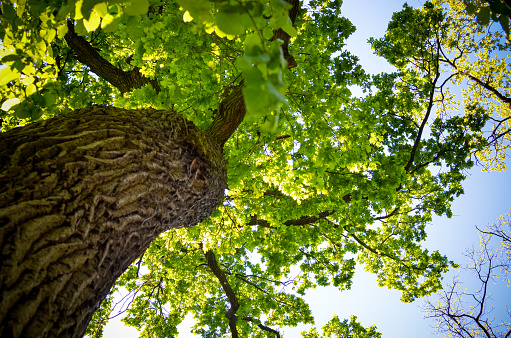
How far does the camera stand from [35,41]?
1.92 m

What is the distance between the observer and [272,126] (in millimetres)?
810

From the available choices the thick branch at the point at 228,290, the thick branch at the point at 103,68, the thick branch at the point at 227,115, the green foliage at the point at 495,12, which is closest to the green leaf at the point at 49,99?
the thick branch at the point at 227,115

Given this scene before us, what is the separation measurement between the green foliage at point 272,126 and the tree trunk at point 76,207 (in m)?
0.64

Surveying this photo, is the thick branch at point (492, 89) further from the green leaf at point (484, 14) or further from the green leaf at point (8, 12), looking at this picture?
the green leaf at point (8, 12)

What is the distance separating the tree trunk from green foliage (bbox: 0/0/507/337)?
2.11 feet

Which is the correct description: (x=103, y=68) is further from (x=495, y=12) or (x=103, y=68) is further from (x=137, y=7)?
(x=495, y=12)

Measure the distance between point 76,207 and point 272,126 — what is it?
1.34 m

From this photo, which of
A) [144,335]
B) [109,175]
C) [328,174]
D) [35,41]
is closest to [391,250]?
[328,174]

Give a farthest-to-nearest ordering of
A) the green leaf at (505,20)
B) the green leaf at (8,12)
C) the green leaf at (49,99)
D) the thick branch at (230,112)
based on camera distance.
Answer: the thick branch at (230,112)
the green leaf at (49,99)
the green leaf at (8,12)
the green leaf at (505,20)

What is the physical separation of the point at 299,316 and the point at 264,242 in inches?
113

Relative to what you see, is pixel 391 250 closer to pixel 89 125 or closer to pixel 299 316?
pixel 299 316

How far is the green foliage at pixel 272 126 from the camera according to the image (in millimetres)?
1818

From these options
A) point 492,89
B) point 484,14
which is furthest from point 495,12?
point 492,89

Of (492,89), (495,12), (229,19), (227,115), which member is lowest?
(229,19)
